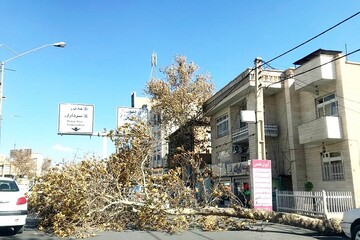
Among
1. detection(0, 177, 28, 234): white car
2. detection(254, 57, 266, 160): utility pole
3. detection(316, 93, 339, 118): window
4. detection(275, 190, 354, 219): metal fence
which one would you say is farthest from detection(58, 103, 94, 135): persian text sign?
detection(0, 177, 28, 234): white car

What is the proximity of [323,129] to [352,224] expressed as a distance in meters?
9.87

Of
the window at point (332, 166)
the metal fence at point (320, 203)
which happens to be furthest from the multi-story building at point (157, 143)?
the window at point (332, 166)

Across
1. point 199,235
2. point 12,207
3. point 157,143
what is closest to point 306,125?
point 157,143

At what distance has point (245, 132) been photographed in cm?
2550

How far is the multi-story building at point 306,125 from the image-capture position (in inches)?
727

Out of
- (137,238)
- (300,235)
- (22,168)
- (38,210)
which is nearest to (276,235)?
(300,235)

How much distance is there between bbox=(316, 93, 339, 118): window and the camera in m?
19.6

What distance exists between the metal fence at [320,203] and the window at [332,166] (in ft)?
5.53

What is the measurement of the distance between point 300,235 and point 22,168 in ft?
223

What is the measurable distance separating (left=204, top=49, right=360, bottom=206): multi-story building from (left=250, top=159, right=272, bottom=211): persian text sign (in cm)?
145

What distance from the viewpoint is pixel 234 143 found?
2762cm

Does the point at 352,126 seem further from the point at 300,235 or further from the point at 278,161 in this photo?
the point at 300,235

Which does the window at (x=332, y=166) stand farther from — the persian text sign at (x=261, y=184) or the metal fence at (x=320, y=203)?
the persian text sign at (x=261, y=184)

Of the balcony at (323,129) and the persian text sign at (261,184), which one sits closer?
the persian text sign at (261,184)
